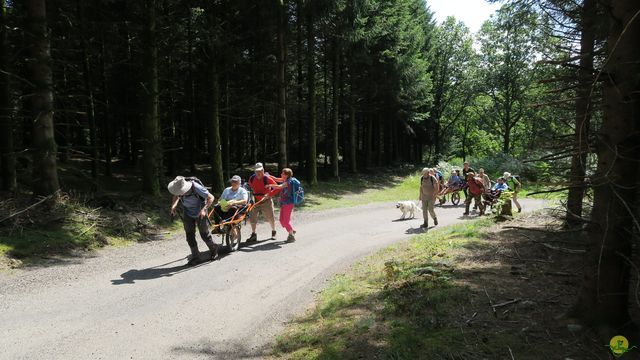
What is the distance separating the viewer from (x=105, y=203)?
1267cm

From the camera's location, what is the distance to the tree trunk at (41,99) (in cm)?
1126

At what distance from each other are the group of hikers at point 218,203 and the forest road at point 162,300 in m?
0.64

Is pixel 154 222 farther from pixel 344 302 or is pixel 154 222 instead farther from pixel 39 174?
pixel 344 302

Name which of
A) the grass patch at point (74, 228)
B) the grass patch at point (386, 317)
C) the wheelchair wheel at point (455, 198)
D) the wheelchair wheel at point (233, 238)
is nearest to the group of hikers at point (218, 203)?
the wheelchair wheel at point (233, 238)

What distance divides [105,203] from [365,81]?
22.2 m

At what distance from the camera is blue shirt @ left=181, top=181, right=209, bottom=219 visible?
9.33 m

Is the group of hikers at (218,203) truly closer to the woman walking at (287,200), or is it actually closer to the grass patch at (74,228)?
the woman walking at (287,200)

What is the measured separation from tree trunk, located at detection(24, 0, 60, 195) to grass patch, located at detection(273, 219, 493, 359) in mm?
8769

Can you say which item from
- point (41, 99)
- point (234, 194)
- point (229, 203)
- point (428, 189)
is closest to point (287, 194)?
point (234, 194)

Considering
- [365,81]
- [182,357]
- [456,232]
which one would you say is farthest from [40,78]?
[365,81]

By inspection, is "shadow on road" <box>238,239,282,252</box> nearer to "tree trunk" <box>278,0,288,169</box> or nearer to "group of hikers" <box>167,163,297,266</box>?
"group of hikers" <box>167,163,297,266</box>

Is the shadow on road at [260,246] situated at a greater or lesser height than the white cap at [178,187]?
lesser

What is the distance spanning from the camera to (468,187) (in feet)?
60.4

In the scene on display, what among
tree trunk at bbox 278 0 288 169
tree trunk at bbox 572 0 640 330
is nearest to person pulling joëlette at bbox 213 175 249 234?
tree trunk at bbox 572 0 640 330
